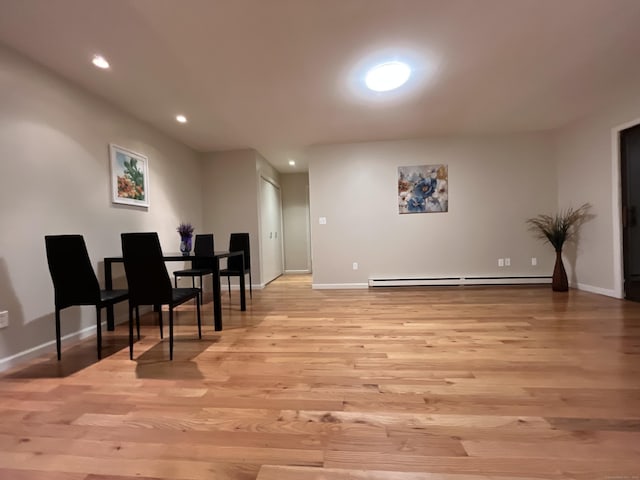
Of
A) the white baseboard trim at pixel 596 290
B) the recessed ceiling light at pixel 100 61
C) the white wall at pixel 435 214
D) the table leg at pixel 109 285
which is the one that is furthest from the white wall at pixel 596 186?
the table leg at pixel 109 285

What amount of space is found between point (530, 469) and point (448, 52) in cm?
266

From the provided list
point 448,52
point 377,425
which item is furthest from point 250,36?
point 377,425

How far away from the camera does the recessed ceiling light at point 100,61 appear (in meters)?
2.33

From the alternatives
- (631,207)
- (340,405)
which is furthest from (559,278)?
(340,405)

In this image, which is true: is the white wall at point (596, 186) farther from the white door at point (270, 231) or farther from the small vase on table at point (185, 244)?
the small vase on table at point (185, 244)

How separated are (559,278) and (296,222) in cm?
490

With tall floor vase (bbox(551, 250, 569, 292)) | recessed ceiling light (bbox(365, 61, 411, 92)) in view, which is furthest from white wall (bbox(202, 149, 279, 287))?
tall floor vase (bbox(551, 250, 569, 292))

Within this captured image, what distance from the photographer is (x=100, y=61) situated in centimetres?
238

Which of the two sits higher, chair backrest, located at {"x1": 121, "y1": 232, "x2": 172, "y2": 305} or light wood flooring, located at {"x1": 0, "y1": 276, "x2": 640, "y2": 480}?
chair backrest, located at {"x1": 121, "y1": 232, "x2": 172, "y2": 305}

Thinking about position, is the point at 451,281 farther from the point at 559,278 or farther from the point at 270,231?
the point at 270,231

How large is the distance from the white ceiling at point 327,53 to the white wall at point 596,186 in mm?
303

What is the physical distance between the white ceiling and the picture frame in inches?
19.5

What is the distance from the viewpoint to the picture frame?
10.3 ft

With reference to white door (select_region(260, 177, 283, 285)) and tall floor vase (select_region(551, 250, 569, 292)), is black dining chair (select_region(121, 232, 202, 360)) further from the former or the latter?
tall floor vase (select_region(551, 250, 569, 292))
